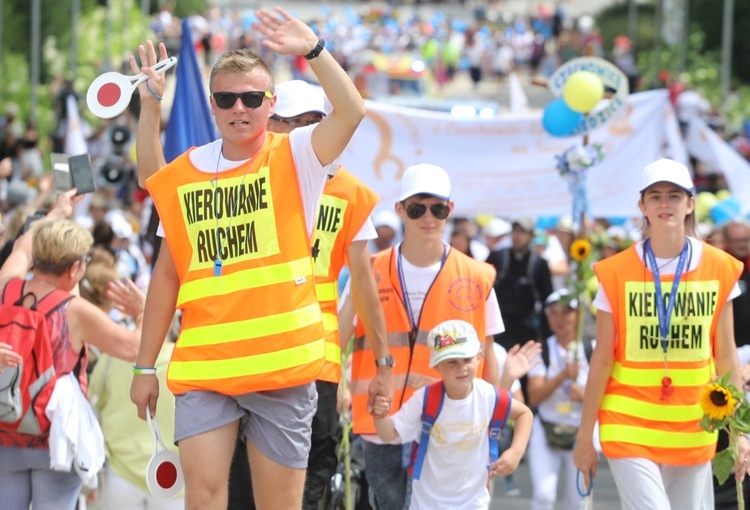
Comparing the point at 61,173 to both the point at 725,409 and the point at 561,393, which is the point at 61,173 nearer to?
the point at 725,409

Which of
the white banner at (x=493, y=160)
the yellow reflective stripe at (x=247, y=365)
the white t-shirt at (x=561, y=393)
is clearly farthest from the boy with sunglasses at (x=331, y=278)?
the white banner at (x=493, y=160)

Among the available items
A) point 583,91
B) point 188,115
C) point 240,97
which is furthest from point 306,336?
point 583,91

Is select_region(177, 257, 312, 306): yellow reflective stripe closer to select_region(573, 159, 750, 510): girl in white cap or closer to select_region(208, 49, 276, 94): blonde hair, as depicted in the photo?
select_region(208, 49, 276, 94): blonde hair

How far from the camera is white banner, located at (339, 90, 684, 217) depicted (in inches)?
534

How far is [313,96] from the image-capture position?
744cm

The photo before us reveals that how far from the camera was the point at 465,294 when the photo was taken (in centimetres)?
776

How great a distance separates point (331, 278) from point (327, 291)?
80mm

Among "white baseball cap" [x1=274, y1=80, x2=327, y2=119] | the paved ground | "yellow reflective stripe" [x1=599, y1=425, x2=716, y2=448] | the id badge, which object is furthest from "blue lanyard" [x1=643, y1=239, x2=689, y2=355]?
the paved ground

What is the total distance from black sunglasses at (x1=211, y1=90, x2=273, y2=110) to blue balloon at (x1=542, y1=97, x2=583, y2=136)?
Result: 5654 millimetres

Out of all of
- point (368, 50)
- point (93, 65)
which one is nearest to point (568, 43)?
point (368, 50)

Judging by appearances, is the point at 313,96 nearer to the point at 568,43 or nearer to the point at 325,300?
the point at 325,300

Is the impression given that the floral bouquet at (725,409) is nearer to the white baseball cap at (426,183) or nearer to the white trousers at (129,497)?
the white baseball cap at (426,183)

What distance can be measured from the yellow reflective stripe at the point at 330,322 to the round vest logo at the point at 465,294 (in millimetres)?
875

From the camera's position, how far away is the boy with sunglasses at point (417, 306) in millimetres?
7746
